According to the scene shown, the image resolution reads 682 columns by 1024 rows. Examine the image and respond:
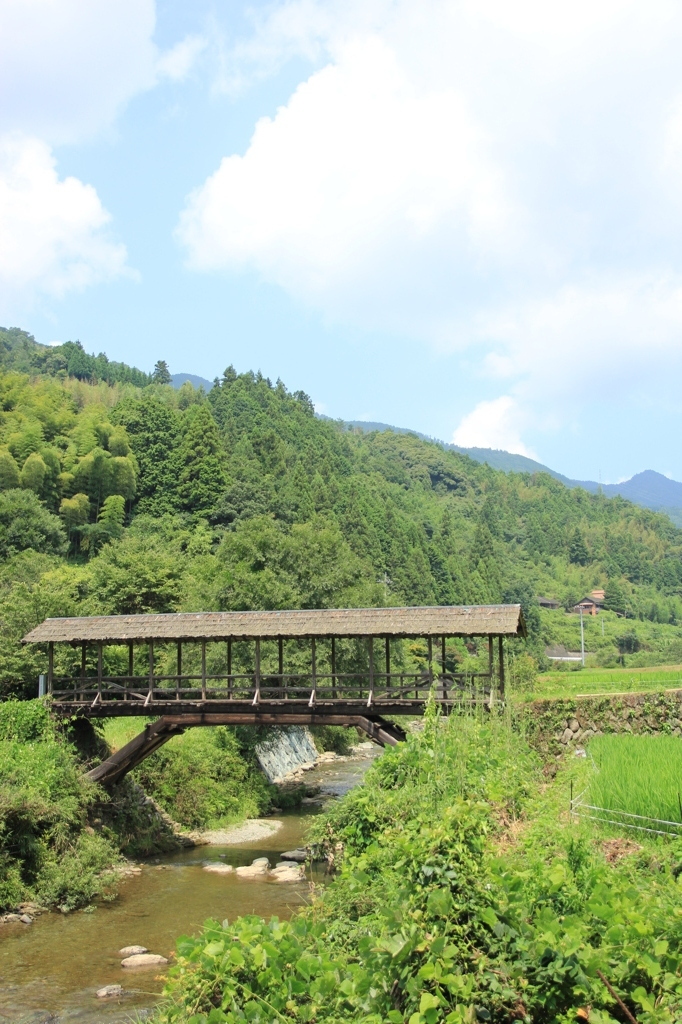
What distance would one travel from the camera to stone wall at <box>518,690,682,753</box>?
13.4 metres

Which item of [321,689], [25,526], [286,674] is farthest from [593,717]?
[25,526]

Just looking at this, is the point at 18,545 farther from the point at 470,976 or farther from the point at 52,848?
the point at 470,976

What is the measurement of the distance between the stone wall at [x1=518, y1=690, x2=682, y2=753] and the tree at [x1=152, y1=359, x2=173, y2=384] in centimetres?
9268

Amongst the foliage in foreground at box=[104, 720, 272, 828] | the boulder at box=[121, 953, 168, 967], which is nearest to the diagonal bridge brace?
the foliage in foreground at box=[104, 720, 272, 828]

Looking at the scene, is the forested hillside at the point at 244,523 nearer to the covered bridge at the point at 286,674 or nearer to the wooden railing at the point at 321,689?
the wooden railing at the point at 321,689

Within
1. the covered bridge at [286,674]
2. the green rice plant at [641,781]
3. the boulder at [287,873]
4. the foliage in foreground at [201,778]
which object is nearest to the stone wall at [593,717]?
the covered bridge at [286,674]

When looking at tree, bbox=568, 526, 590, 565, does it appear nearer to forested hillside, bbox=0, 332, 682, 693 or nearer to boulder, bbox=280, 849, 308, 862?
forested hillside, bbox=0, 332, 682, 693

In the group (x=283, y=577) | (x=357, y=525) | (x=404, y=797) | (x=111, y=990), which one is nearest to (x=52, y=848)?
(x=111, y=990)

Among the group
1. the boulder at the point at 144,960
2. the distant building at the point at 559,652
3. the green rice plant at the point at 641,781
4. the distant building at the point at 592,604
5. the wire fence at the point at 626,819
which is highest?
the green rice plant at the point at 641,781

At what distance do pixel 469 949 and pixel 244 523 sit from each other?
30752mm

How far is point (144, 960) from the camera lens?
12203mm

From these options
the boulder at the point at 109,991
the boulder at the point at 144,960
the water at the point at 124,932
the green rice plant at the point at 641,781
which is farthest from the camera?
the boulder at the point at 144,960

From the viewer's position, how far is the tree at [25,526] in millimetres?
44000

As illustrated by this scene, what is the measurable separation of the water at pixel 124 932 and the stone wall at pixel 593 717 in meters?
4.36
